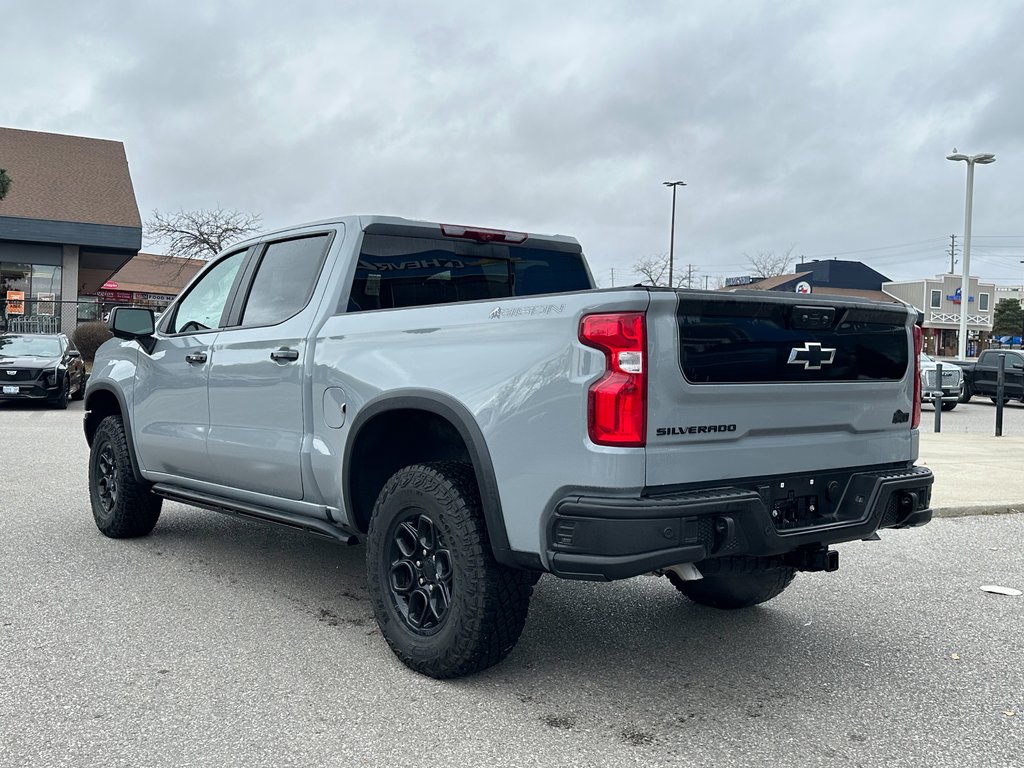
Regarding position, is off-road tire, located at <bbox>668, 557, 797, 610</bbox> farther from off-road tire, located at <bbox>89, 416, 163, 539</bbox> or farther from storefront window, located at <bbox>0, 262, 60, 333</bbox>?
storefront window, located at <bbox>0, 262, 60, 333</bbox>

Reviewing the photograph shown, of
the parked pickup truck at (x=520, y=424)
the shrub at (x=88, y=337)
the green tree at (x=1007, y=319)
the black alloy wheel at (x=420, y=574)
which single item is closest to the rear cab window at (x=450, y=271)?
the parked pickup truck at (x=520, y=424)

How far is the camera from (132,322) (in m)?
6.11

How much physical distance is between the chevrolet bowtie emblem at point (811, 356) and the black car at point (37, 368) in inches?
658

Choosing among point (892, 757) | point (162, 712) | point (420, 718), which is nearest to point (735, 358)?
point (892, 757)

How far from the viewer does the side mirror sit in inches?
239

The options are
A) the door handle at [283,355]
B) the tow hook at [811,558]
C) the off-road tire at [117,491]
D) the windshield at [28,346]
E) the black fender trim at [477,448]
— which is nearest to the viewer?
the black fender trim at [477,448]

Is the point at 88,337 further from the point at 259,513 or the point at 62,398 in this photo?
the point at 259,513

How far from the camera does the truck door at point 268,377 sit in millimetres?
4840

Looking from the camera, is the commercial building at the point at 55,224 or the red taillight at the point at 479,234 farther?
the commercial building at the point at 55,224

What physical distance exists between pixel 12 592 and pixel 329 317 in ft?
7.68

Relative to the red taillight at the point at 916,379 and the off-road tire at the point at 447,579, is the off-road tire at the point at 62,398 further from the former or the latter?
the red taillight at the point at 916,379

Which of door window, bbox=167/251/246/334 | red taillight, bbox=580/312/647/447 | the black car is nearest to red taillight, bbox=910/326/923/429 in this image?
red taillight, bbox=580/312/647/447

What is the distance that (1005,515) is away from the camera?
8.39 metres

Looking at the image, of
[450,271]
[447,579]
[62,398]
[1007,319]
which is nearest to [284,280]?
[450,271]
